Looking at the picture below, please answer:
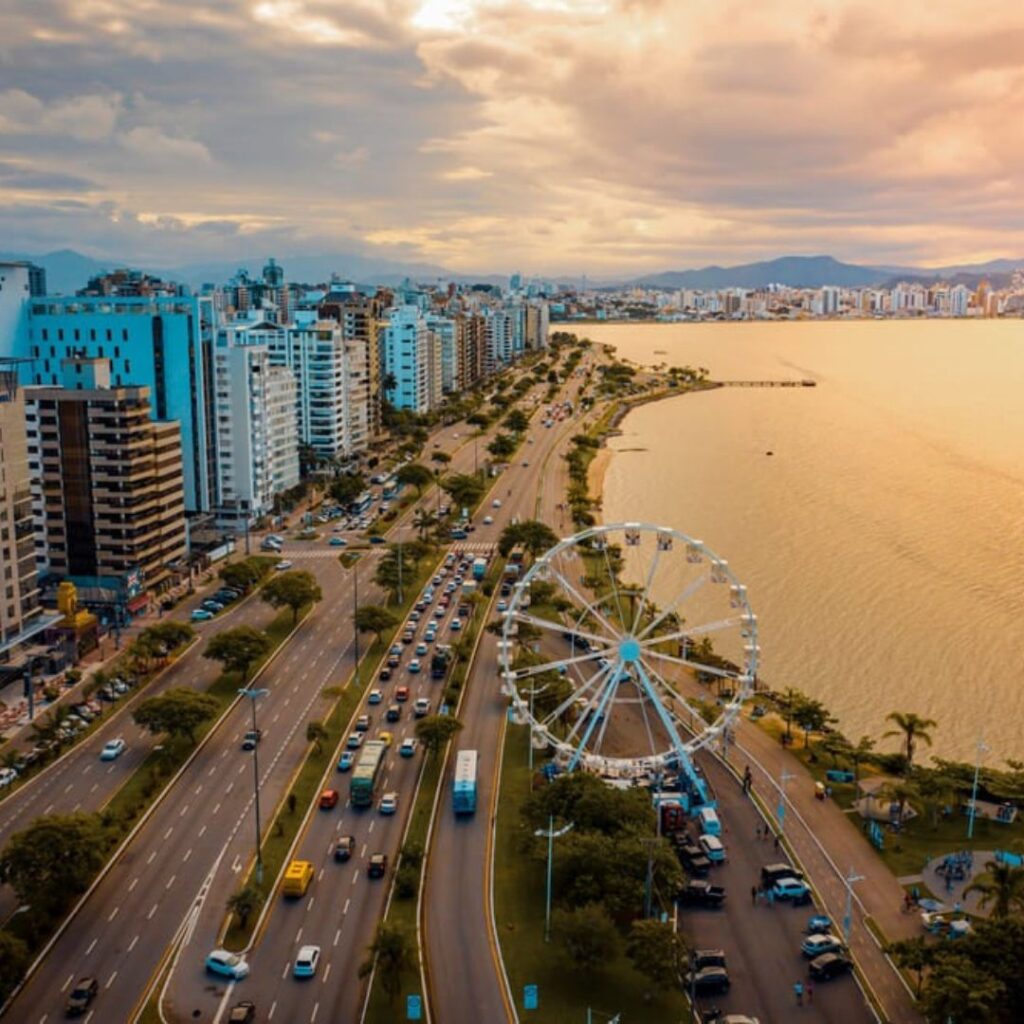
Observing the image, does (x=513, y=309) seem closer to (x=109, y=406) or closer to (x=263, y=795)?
(x=109, y=406)

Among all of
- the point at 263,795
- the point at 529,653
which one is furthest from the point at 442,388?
the point at 263,795

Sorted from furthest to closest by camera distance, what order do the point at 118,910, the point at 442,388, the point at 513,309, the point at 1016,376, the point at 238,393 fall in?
the point at 513,309
the point at 1016,376
the point at 442,388
the point at 238,393
the point at 118,910

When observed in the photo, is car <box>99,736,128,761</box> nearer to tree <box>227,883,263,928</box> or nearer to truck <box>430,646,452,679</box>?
tree <box>227,883,263,928</box>

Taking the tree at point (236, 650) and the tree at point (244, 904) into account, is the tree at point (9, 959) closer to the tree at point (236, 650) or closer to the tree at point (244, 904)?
the tree at point (244, 904)

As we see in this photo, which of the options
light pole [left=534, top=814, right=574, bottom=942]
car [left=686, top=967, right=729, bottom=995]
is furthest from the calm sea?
car [left=686, top=967, right=729, bottom=995]

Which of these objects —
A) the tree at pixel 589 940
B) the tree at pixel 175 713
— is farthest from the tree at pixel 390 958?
the tree at pixel 175 713
